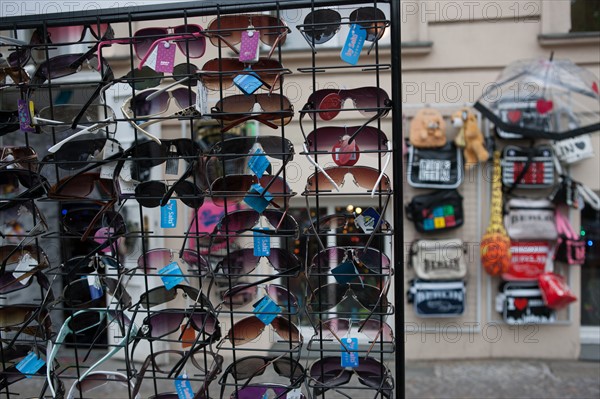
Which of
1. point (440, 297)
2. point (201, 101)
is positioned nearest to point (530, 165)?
point (440, 297)

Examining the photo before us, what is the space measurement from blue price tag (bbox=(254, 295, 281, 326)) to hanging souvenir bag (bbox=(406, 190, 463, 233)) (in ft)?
9.41

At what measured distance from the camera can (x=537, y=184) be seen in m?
3.88

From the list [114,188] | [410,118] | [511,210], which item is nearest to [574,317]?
[511,210]

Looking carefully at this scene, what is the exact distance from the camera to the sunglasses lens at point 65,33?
4.54 ft

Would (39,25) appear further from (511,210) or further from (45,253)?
(511,210)

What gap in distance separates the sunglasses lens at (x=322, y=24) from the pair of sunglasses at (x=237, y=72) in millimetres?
100

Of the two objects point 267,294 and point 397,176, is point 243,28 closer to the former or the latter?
point 397,176

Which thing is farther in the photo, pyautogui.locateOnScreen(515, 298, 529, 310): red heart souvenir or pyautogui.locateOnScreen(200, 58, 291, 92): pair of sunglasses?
pyautogui.locateOnScreen(515, 298, 529, 310): red heart souvenir

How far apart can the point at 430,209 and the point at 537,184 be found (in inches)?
31.1

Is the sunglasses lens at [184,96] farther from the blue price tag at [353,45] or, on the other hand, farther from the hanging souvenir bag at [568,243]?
the hanging souvenir bag at [568,243]

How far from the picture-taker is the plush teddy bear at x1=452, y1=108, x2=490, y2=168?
3.81 m

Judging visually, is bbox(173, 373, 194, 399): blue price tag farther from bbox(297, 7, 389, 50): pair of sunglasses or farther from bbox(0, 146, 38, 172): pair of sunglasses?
bbox(297, 7, 389, 50): pair of sunglasses

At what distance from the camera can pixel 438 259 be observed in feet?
13.2

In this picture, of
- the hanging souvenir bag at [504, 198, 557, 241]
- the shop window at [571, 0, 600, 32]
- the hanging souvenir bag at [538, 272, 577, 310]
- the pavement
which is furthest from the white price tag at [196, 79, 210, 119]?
the shop window at [571, 0, 600, 32]
